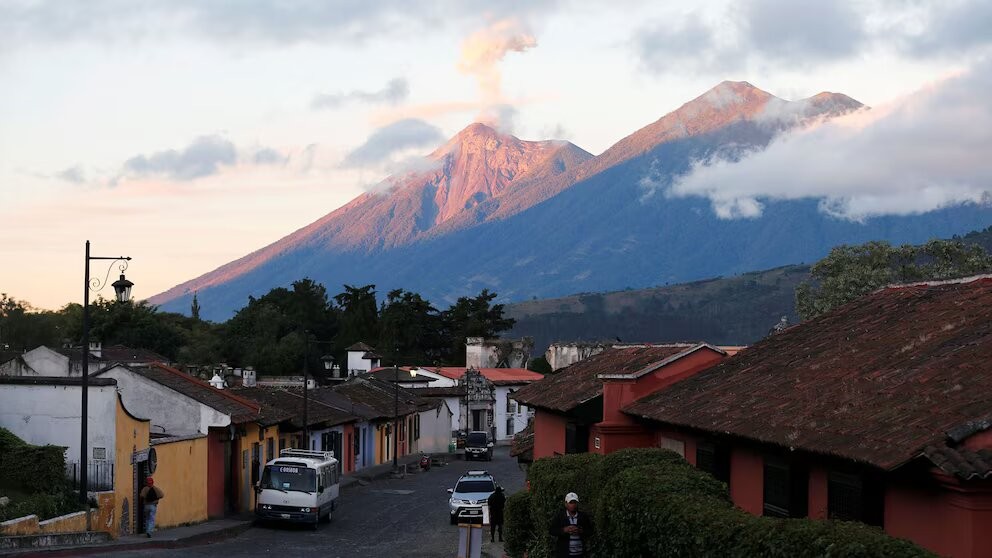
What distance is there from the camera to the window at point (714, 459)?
19.5 metres

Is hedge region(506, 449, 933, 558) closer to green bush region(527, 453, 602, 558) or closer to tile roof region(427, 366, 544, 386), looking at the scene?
green bush region(527, 453, 602, 558)

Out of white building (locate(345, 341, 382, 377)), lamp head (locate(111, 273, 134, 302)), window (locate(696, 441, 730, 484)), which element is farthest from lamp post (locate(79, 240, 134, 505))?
white building (locate(345, 341, 382, 377))

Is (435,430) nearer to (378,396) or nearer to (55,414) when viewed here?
(378,396)

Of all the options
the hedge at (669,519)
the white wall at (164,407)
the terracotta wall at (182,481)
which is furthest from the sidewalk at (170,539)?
the hedge at (669,519)

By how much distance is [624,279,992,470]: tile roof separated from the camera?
43.9 ft

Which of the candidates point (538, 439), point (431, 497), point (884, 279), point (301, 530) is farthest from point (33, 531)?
point (884, 279)

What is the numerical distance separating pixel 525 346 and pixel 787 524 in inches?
4377

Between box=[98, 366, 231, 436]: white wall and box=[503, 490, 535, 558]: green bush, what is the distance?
13847 mm

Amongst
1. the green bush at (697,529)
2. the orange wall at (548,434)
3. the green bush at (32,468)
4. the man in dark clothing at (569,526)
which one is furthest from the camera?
the orange wall at (548,434)

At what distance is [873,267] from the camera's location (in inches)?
3024

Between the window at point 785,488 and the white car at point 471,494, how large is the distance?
1973 cm

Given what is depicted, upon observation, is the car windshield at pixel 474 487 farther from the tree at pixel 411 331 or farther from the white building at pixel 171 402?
the tree at pixel 411 331

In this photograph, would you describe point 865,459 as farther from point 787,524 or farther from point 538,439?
point 538,439

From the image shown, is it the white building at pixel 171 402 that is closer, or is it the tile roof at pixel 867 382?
the tile roof at pixel 867 382
